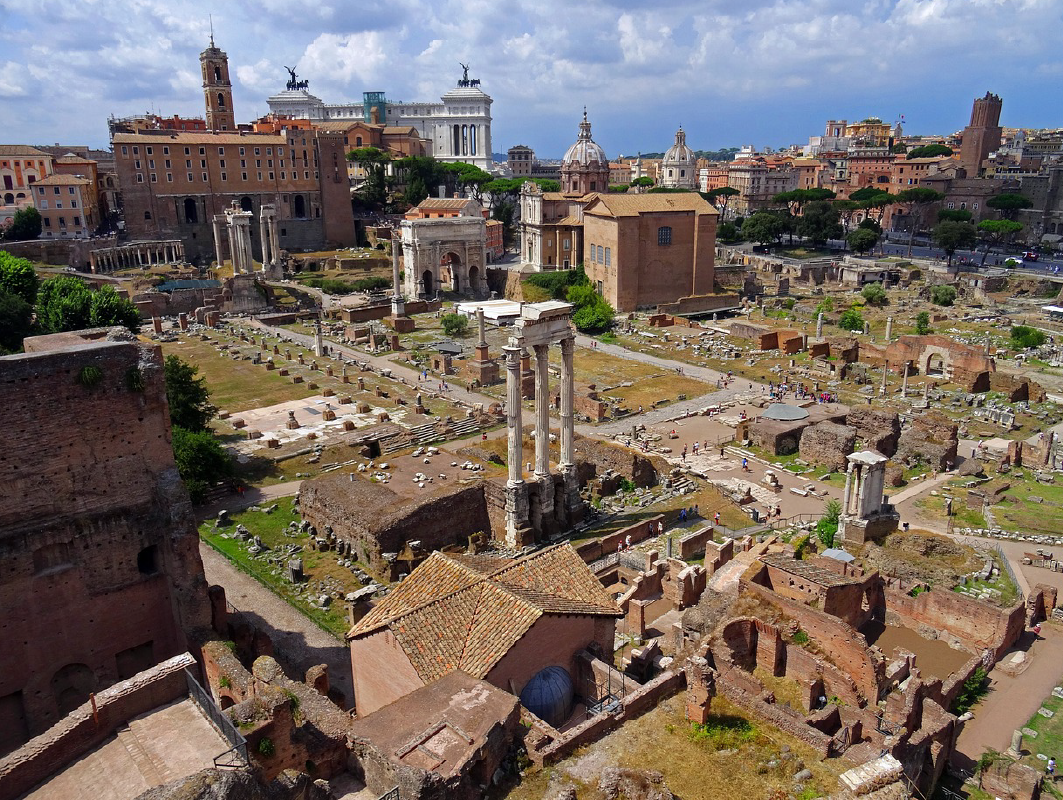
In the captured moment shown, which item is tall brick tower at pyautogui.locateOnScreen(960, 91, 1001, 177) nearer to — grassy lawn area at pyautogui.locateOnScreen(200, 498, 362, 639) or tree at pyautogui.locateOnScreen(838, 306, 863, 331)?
tree at pyautogui.locateOnScreen(838, 306, 863, 331)

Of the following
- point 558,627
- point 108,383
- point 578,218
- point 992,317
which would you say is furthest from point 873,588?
point 578,218

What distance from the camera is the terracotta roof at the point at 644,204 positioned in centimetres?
7225

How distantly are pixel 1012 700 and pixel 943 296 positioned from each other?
6094 centimetres

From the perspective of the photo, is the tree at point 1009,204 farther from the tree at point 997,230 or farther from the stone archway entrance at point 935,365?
the stone archway entrance at point 935,365

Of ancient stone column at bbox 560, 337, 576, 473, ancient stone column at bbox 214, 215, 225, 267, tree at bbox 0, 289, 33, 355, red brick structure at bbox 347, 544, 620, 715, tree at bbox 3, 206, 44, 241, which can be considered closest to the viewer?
red brick structure at bbox 347, 544, 620, 715

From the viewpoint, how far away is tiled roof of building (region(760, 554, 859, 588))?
21945 millimetres

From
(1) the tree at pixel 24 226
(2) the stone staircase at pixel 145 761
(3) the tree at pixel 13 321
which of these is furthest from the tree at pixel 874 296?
(1) the tree at pixel 24 226

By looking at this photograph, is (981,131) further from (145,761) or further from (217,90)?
(145,761)

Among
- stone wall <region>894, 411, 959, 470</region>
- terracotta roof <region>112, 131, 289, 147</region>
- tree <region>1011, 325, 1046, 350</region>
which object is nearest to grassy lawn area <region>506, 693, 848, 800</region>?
stone wall <region>894, 411, 959, 470</region>

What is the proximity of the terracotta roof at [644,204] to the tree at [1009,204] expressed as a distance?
2239 inches

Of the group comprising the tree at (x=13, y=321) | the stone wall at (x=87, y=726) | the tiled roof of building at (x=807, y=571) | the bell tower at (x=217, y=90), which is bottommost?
the tiled roof of building at (x=807, y=571)

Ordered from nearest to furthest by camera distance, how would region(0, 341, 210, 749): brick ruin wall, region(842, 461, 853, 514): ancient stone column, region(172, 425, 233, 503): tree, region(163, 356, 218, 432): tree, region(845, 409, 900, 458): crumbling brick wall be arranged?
region(0, 341, 210, 749): brick ruin wall → region(842, 461, 853, 514): ancient stone column → region(172, 425, 233, 503): tree → region(163, 356, 218, 432): tree → region(845, 409, 900, 458): crumbling brick wall

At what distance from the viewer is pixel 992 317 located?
66438 millimetres

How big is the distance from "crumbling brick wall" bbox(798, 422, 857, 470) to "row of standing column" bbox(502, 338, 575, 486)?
13.4m
